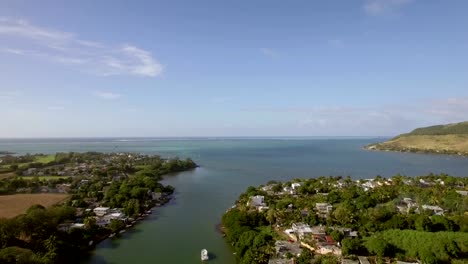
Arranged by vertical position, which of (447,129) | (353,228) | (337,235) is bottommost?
(353,228)

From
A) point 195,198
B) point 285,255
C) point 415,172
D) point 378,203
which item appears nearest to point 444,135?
point 415,172

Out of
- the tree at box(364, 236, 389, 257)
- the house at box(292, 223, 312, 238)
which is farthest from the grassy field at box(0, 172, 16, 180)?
the tree at box(364, 236, 389, 257)

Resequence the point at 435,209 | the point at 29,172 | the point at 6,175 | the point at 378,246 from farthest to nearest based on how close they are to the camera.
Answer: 1. the point at 29,172
2. the point at 6,175
3. the point at 435,209
4. the point at 378,246

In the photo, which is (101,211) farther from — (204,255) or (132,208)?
(204,255)

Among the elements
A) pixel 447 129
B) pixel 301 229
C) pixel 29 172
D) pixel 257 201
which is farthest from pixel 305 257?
pixel 447 129

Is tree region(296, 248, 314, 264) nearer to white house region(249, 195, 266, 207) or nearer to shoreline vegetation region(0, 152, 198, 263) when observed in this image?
white house region(249, 195, 266, 207)

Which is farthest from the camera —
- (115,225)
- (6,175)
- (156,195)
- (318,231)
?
(6,175)

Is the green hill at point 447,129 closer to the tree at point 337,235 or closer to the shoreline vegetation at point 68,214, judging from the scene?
the shoreline vegetation at point 68,214
